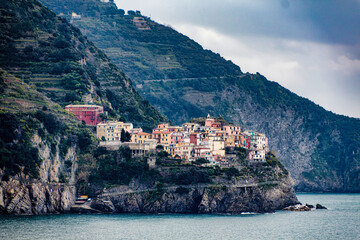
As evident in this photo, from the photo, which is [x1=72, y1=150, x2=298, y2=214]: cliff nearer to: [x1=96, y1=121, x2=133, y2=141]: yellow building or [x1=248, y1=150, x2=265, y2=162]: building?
[x1=96, y1=121, x2=133, y2=141]: yellow building

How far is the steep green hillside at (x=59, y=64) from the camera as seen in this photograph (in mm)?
139000

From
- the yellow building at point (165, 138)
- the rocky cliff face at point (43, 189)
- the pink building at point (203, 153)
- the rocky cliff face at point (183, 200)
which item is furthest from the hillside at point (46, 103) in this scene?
the pink building at point (203, 153)

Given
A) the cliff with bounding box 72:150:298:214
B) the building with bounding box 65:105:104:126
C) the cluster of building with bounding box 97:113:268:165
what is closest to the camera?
the cliff with bounding box 72:150:298:214

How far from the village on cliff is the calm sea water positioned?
12517 millimetres

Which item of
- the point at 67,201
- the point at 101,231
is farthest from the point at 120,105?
the point at 101,231

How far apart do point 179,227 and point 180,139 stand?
2951cm

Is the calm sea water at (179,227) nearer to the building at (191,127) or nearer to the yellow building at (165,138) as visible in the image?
the yellow building at (165,138)

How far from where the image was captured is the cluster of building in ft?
409

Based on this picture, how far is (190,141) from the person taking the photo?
130250 mm

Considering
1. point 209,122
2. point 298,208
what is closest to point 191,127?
point 209,122

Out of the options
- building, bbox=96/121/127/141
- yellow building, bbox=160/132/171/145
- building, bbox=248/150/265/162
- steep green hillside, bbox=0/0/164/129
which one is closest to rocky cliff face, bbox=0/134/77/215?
building, bbox=96/121/127/141

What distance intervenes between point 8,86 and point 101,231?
120 ft

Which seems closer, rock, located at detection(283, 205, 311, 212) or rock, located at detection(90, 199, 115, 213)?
rock, located at detection(90, 199, 115, 213)

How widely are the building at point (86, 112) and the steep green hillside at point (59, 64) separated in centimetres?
437
